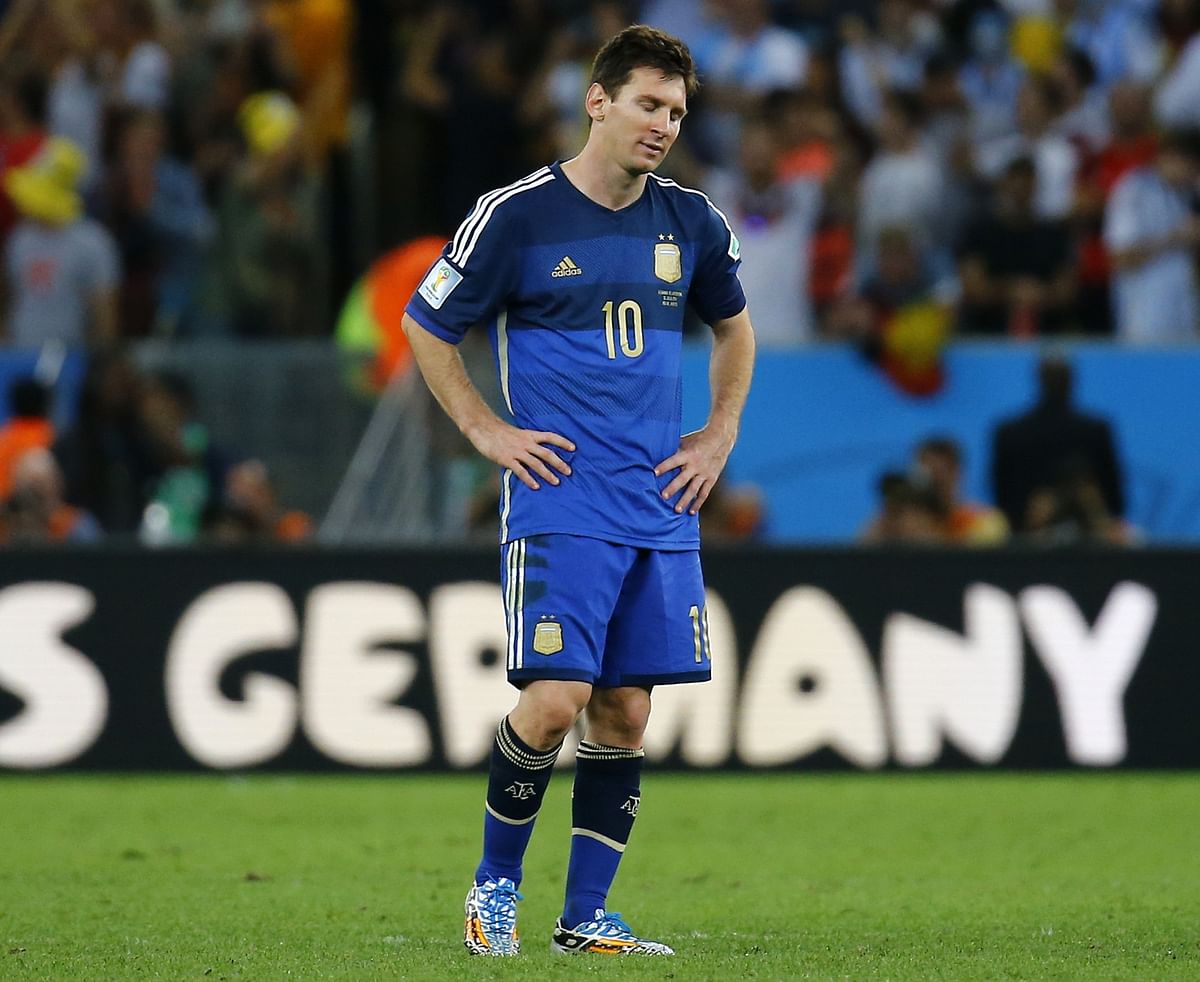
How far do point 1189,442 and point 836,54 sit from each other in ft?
13.0

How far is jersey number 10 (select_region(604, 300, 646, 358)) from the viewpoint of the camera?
18.9 ft

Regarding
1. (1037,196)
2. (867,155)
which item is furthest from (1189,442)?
(867,155)

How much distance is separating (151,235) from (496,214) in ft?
28.7

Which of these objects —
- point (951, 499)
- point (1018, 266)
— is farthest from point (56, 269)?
point (1018, 266)

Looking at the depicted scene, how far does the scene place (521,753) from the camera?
5730 mm

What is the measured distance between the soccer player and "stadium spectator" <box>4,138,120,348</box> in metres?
7.99

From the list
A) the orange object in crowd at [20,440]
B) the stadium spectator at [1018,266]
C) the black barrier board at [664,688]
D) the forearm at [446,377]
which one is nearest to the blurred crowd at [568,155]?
the stadium spectator at [1018,266]

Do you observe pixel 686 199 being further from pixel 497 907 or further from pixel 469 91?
pixel 469 91

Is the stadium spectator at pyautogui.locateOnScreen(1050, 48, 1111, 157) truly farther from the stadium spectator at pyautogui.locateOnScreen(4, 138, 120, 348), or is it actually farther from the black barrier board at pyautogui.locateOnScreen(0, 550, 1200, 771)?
the stadium spectator at pyautogui.locateOnScreen(4, 138, 120, 348)

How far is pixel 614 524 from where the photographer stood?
5.70m

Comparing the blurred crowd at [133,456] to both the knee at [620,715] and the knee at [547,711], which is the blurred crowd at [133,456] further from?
the knee at [547,711]

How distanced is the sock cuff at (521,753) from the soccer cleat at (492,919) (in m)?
0.31

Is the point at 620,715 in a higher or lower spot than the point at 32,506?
lower

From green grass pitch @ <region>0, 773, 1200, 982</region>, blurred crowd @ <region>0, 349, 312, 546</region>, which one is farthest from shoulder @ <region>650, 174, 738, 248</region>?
blurred crowd @ <region>0, 349, 312, 546</region>
